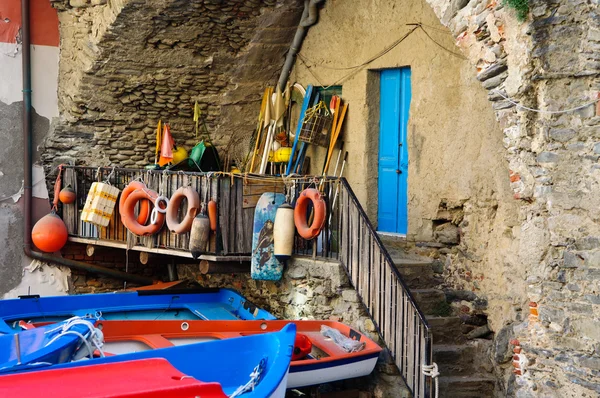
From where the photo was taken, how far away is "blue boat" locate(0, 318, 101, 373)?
21.2 ft

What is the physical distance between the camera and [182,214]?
9969 millimetres

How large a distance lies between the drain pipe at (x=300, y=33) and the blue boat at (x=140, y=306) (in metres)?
3.59

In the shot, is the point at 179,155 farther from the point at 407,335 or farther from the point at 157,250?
the point at 407,335

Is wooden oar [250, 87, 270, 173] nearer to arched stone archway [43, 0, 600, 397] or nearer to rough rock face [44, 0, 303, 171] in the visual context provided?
rough rock face [44, 0, 303, 171]

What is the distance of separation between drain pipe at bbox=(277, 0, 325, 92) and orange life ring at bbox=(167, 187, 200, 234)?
3.22m

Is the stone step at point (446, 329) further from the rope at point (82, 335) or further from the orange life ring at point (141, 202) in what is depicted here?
the orange life ring at point (141, 202)

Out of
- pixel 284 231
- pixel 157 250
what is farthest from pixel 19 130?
pixel 284 231

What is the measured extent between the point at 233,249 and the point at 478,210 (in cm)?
276

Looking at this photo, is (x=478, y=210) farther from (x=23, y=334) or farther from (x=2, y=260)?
(x=2, y=260)

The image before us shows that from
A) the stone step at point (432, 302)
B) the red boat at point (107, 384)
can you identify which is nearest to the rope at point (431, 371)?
the stone step at point (432, 302)

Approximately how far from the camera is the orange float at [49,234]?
441 inches

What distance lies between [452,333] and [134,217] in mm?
4182

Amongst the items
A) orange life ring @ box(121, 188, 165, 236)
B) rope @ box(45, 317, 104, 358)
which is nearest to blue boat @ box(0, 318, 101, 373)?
rope @ box(45, 317, 104, 358)

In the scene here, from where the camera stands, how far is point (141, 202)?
34.3 feet
